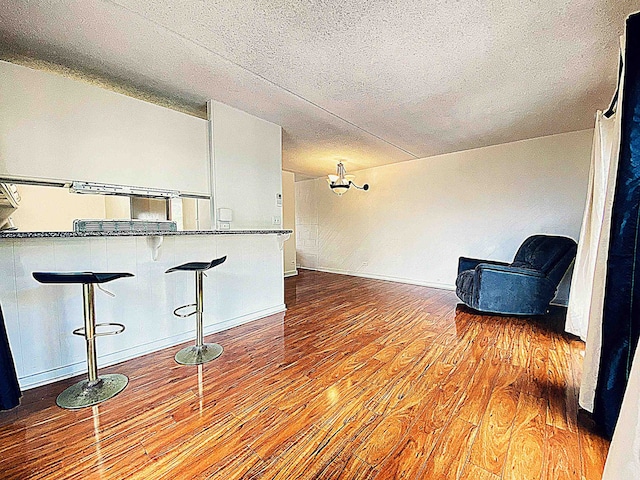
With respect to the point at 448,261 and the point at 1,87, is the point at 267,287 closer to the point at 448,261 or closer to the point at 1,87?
the point at 1,87

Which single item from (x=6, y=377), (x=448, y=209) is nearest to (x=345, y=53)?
(x=6, y=377)

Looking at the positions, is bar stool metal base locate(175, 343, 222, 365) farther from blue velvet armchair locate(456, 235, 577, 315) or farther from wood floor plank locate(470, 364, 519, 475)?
blue velvet armchair locate(456, 235, 577, 315)

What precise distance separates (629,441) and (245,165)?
3.34 m

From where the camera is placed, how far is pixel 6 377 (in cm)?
151

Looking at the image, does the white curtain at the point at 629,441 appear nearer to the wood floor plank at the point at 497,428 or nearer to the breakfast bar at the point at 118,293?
the wood floor plank at the point at 497,428

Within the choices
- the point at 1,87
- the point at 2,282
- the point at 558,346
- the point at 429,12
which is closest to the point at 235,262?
the point at 2,282

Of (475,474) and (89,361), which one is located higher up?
(89,361)

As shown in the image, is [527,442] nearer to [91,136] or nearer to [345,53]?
[345,53]

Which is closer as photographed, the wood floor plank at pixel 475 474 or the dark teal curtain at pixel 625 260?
the wood floor plank at pixel 475 474

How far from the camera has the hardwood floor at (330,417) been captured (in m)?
1.32

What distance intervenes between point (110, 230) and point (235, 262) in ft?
4.33

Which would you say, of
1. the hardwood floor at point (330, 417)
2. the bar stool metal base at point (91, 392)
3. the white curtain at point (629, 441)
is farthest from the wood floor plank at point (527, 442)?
the bar stool metal base at point (91, 392)

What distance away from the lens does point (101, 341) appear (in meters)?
2.25

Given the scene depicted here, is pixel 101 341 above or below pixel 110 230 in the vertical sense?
below
